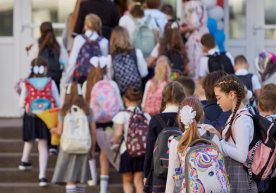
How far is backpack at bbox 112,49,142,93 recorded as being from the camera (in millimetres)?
14555

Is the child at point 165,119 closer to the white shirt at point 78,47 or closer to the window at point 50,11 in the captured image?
the white shirt at point 78,47

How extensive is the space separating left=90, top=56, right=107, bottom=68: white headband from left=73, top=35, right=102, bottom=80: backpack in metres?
0.18

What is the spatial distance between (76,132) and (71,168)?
0.47 m

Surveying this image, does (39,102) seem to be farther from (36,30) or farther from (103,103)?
(36,30)

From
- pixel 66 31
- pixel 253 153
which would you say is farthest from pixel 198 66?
pixel 253 153

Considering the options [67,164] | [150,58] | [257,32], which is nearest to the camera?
[67,164]

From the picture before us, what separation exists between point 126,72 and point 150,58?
25.1 inches

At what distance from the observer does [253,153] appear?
9508 mm

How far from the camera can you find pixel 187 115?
9188 millimetres

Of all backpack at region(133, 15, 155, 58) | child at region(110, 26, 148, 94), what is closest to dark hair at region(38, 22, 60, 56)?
child at region(110, 26, 148, 94)

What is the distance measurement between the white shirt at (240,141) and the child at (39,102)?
205 inches

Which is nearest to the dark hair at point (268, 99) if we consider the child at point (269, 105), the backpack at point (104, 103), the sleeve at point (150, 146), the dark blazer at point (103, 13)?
the child at point (269, 105)

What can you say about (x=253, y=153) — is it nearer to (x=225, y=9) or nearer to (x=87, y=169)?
(x=87, y=169)

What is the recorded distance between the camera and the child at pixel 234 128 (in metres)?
9.30
